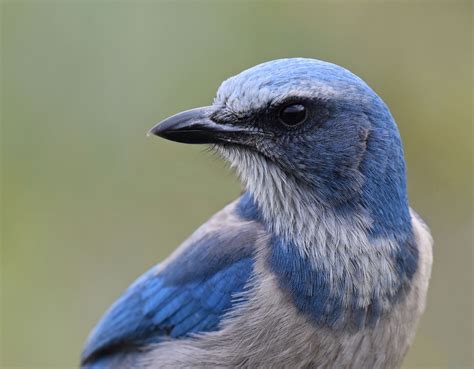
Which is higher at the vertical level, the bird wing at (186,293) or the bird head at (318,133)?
the bird head at (318,133)

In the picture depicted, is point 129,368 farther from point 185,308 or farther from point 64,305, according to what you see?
point 64,305

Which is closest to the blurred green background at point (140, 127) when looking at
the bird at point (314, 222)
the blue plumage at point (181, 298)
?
the blue plumage at point (181, 298)

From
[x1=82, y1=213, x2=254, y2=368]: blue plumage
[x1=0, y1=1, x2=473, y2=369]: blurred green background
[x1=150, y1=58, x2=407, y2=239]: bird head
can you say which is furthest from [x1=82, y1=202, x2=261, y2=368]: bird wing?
[x1=0, y1=1, x2=473, y2=369]: blurred green background

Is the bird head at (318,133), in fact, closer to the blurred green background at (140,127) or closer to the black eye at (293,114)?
the black eye at (293,114)

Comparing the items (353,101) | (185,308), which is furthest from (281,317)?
(353,101)

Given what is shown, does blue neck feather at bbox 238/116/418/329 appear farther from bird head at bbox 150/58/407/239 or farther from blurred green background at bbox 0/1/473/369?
blurred green background at bbox 0/1/473/369

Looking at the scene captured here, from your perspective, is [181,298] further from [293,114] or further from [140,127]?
[140,127]

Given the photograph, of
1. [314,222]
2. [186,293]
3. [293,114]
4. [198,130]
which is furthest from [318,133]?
[186,293]
